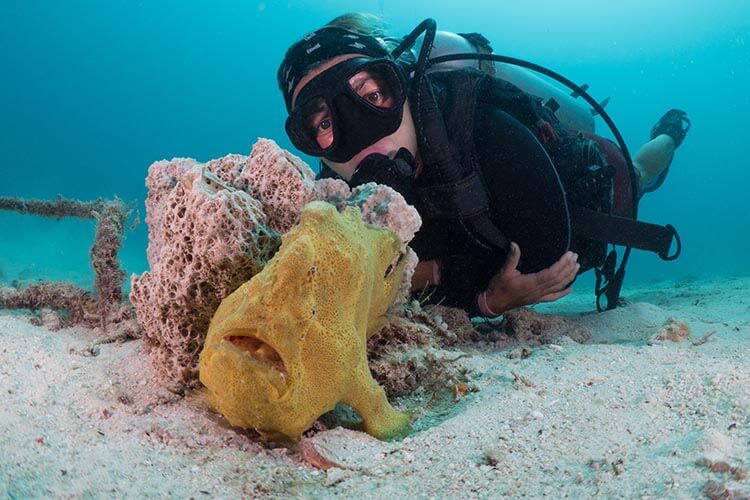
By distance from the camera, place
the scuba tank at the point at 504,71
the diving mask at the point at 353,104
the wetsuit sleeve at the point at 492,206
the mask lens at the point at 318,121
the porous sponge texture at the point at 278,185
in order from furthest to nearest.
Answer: the scuba tank at the point at 504,71
the wetsuit sleeve at the point at 492,206
the mask lens at the point at 318,121
the diving mask at the point at 353,104
the porous sponge texture at the point at 278,185

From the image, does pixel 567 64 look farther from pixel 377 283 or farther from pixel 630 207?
pixel 377 283

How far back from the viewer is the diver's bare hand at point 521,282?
4082 mm

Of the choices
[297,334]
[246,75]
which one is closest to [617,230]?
[297,334]

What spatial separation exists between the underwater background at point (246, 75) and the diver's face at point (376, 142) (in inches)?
2324

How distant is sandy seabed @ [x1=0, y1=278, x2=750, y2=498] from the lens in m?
1.27

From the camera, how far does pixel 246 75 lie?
88125mm

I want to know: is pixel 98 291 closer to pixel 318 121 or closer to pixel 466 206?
pixel 318 121

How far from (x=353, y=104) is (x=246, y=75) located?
93.9m

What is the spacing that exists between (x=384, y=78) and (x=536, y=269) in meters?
2.18

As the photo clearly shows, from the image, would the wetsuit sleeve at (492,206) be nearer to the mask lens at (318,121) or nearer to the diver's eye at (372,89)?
the diver's eye at (372,89)

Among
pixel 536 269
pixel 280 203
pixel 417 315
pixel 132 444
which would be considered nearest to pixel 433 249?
pixel 536 269

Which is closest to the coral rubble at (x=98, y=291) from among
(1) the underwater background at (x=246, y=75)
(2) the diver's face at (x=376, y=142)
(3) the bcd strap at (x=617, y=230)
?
(2) the diver's face at (x=376, y=142)

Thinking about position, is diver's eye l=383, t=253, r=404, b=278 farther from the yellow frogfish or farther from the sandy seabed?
the sandy seabed

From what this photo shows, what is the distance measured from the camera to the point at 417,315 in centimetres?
292
